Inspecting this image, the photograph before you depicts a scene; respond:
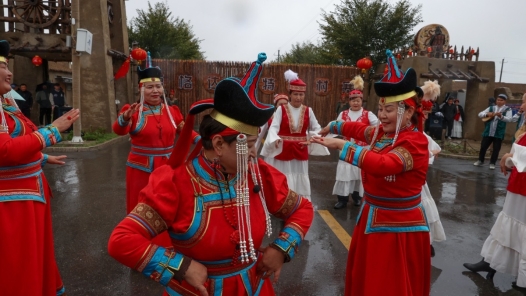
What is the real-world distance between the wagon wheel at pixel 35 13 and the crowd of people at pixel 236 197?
12.8 meters

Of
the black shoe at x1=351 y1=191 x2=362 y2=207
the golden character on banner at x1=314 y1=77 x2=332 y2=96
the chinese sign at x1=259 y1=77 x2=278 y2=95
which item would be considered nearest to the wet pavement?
the black shoe at x1=351 y1=191 x2=362 y2=207

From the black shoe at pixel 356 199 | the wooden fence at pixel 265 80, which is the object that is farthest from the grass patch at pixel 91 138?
the black shoe at pixel 356 199

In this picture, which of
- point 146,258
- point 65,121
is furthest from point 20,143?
point 146,258

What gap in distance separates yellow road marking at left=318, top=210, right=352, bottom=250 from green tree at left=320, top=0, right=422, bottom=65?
53.6 feet

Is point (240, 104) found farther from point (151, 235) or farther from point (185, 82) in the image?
point (185, 82)

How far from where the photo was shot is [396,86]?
2.70 meters

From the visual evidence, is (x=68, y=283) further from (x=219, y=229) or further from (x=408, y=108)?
(x=408, y=108)

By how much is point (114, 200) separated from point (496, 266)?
5.29 m

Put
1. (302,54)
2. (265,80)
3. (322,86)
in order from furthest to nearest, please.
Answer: (302,54)
(322,86)
(265,80)

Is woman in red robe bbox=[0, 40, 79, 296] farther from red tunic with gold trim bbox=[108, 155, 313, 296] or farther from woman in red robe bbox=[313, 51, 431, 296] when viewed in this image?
woman in red robe bbox=[313, 51, 431, 296]

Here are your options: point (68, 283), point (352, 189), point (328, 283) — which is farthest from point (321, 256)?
point (68, 283)

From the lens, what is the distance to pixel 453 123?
15867 mm

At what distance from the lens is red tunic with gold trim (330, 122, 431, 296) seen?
2.64 metres

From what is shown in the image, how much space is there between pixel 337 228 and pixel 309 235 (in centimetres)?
49
